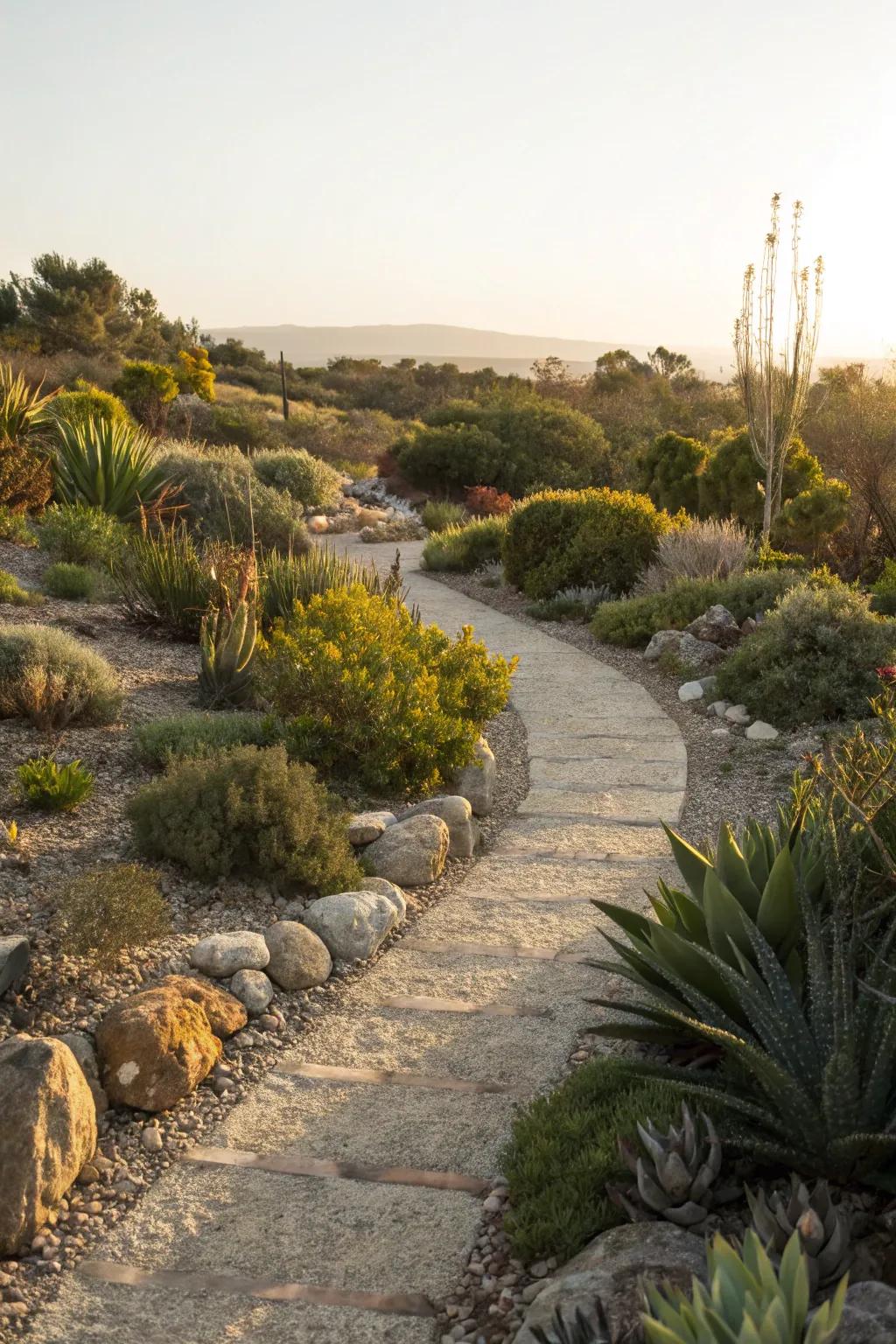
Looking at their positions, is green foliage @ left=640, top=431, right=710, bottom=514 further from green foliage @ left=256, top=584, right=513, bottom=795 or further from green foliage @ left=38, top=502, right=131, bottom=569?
green foliage @ left=256, top=584, right=513, bottom=795

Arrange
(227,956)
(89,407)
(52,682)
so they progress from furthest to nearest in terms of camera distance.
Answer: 1. (89,407)
2. (52,682)
3. (227,956)

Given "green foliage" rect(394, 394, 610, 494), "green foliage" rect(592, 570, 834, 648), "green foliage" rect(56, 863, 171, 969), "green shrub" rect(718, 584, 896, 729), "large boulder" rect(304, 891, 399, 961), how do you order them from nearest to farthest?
"green foliage" rect(56, 863, 171, 969)
"large boulder" rect(304, 891, 399, 961)
"green shrub" rect(718, 584, 896, 729)
"green foliage" rect(592, 570, 834, 648)
"green foliage" rect(394, 394, 610, 494)

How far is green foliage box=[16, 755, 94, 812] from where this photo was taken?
17.6ft

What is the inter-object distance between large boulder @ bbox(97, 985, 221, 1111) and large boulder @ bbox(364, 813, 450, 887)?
1737 millimetres

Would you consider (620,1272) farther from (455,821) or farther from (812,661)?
(812,661)

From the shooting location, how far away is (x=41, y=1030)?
3830 mm

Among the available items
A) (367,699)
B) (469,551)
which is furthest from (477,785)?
(469,551)

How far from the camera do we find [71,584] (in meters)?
9.84

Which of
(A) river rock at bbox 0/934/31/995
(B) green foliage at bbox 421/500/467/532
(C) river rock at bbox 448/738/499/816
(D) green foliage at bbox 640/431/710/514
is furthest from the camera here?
(B) green foliage at bbox 421/500/467/532

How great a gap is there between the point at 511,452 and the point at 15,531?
1245 cm

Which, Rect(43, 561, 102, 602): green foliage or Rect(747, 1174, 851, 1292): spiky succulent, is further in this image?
Rect(43, 561, 102, 602): green foliage

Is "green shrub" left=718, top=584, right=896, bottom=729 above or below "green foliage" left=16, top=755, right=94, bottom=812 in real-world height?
above

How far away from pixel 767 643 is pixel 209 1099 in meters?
5.84

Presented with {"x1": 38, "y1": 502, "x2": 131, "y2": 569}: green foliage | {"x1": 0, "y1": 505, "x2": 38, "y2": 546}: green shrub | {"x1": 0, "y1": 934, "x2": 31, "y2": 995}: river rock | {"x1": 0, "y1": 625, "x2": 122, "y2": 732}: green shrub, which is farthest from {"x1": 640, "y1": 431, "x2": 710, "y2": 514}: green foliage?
{"x1": 0, "y1": 934, "x2": 31, "y2": 995}: river rock
